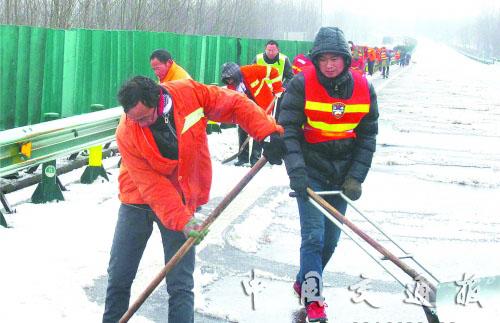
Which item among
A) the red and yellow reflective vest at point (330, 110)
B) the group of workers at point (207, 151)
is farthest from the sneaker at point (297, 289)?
the red and yellow reflective vest at point (330, 110)

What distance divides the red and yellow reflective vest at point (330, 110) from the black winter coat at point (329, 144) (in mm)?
31

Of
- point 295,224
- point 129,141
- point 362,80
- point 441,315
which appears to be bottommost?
point 295,224

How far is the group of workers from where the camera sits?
400cm

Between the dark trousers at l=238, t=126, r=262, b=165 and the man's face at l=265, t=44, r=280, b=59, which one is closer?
the dark trousers at l=238, t=126, r=262, b=165

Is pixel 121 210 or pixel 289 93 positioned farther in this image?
pixel 289 93

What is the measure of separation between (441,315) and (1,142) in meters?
4.17

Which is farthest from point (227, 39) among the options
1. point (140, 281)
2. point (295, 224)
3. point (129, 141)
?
point (129, 141)

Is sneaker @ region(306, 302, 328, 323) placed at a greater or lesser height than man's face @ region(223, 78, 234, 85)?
lesser

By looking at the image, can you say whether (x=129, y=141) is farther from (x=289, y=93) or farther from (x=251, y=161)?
(x=251, y=161)

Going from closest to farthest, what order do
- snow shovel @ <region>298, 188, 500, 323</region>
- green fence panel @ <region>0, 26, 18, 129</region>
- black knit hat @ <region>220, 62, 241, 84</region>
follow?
snow shovel @ <region>298, 188, 500, 323</region> → green fence panel @ <region>0, 26, 18, 129</region> → black knit hat @ <region>220, 62, 241, 84</region>

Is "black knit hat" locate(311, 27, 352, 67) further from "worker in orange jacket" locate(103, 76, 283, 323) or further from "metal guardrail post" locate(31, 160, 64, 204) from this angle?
"metal guardrail post" locate(31, 160, 64, 204)

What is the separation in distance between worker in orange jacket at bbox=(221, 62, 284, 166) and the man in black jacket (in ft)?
16.7

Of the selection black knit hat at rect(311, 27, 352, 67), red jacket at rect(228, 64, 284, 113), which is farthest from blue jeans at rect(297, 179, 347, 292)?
red jacket at rect(228, 64, 284, 113)

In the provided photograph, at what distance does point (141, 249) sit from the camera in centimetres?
432
